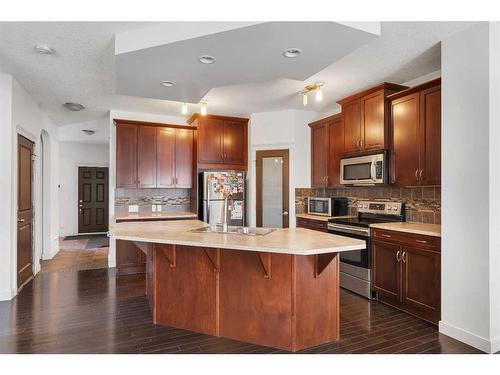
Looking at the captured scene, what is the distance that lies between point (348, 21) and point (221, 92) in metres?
2.47

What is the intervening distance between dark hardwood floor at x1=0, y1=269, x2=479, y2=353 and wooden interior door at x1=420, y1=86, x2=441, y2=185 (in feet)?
4.76

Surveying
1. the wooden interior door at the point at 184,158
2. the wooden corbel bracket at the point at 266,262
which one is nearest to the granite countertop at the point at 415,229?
the wooden corbel bracket at the point at 266,262

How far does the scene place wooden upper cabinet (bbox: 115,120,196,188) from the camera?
5.20 meters

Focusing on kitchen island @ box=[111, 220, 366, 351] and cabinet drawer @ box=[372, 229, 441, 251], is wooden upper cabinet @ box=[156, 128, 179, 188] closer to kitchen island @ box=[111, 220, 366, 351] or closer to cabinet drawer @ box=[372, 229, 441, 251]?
kitchen island @ box=[111, 220, 366, 351]

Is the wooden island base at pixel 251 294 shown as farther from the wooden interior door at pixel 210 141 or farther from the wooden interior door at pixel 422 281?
the wooden interior door at pixel 210 141

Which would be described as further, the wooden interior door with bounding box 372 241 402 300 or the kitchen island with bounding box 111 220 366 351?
the wooden interior door with bounding box 372 241 402 300

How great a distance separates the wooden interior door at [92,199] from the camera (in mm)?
8953

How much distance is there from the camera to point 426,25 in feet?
8.66

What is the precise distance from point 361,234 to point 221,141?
2.81 meters

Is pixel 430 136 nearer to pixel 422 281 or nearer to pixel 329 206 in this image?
pixel 422 281

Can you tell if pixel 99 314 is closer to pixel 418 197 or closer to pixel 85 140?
pixel 418 197

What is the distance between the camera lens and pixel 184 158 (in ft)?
18.2

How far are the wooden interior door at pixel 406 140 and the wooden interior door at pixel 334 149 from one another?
2.97 ft

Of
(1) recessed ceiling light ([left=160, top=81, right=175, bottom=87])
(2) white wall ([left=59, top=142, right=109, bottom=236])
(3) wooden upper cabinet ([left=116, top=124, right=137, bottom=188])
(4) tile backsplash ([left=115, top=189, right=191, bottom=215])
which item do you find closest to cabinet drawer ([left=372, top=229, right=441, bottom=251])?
(1) recessed ceiling light ([left=160, top=81, right=175, bottom=87])
